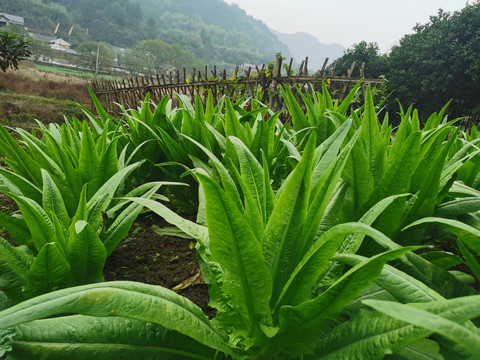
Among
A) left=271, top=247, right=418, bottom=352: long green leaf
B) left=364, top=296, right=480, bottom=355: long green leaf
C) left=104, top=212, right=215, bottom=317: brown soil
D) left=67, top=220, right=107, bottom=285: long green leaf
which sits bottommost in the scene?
left=104, top=212, right=215, bottom=317: brown soil

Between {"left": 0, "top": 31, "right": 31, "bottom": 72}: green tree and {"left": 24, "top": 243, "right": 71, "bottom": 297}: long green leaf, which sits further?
{"left": 0, "top": 31, "right": 31, "bottom": 72}: green tree

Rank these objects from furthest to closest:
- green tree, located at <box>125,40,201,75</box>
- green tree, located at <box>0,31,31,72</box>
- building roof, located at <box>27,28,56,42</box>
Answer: green tree, located at <box>125,40,201,75</box>
building roof, located at <box>27,28,56,42</box>
green tree, located at <box>0,31,31,72</box>

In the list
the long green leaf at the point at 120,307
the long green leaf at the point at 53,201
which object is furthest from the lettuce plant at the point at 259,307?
the long green leaf at the point at 53,201

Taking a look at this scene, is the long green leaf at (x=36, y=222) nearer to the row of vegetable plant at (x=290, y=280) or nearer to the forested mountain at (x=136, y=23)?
the row of vegetable plant at (x=290, y=280)

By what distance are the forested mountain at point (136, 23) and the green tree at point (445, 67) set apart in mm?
54974

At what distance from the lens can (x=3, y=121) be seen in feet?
18.1

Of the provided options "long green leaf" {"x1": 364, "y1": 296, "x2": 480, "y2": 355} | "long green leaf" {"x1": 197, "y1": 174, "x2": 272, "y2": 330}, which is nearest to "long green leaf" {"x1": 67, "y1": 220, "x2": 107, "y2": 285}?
"long green leaf" {"x1": 197, "y1": 174, "x2": 272, "y2": 330}

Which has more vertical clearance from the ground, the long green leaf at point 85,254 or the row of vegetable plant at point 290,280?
the row of vegetable plant at point 290,280

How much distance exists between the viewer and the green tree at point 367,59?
2077 cm

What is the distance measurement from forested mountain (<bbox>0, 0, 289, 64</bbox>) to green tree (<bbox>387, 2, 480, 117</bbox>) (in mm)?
54974

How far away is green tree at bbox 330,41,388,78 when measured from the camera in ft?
68.1

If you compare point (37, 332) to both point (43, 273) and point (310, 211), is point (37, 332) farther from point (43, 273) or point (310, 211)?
point (310, 211)

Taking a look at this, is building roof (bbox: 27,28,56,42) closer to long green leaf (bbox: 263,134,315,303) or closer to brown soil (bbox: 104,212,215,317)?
brown soil (bbox: 104,212,215,317)

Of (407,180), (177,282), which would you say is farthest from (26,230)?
(407,180)
